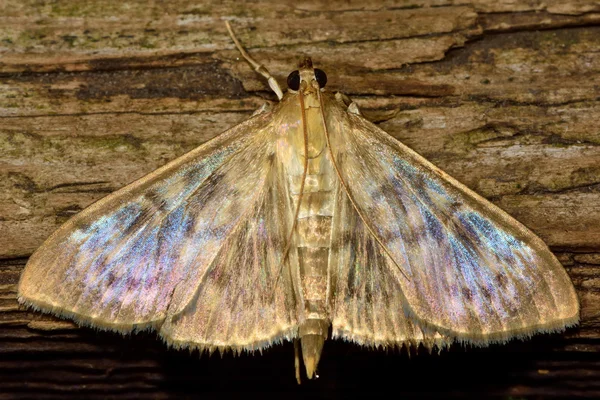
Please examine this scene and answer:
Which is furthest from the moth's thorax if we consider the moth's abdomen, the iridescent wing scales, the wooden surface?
the wooden surface

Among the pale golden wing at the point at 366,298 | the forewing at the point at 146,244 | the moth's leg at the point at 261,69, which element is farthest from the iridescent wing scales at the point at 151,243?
the moth's leg at the point at 261,69

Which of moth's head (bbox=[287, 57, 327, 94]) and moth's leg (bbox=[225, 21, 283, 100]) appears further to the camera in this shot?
moth's leg (bbox=[225, 21, 283, 100])

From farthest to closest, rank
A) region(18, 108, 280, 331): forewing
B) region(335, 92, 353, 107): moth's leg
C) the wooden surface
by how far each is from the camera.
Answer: region(335, 92, 353, 107): moth's leg < the wooden surface < region(18, 108, 280, 331): forewing

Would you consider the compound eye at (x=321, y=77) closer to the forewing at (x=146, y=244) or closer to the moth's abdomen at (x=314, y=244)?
the moth's abdomen at (x=314, y=244)

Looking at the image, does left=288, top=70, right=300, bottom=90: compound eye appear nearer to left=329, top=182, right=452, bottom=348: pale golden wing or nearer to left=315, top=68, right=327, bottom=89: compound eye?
left=315, top=68, right=327, bottom=89: compound eye

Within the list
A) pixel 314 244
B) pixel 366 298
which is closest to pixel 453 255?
pixel 366 298

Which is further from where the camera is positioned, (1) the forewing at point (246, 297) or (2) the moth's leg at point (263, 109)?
(2) the moth's leg at point (263, 109)

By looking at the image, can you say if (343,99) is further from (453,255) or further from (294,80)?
(453,255)
